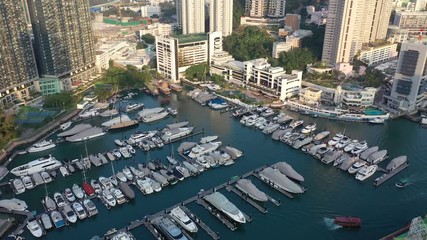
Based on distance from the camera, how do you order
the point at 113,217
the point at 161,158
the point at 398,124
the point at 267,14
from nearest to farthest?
the point at 113,217 < the point at 161,158 < the point at 398,124 < the point at 267,14

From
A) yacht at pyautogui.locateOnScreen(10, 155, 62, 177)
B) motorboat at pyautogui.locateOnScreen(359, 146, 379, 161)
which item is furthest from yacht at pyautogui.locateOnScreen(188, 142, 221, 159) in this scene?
motorboat at pyautogui.locateOnScreen(359, 146, 379, 161)

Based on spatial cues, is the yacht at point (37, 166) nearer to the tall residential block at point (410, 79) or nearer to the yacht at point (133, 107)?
the yacht at point (133, 107)

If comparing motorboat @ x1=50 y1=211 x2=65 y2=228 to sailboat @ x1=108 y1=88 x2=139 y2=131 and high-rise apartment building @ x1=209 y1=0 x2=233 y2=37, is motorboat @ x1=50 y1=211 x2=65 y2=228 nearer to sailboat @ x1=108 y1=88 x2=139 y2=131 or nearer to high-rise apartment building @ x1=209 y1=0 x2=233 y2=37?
sailboat @ x1=108 y1=88 x2=139 y2=131

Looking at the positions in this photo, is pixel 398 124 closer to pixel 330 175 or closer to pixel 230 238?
pixel 330 175

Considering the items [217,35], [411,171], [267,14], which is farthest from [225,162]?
[267,14]

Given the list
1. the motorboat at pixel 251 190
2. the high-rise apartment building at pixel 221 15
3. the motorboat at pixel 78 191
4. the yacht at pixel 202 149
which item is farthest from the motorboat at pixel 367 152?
the high-rise apartment building at pixel 221 15

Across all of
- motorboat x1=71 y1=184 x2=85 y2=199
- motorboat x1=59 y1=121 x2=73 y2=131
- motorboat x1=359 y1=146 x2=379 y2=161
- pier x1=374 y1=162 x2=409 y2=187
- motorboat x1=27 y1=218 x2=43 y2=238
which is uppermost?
motorboat x1=359 y1=146 x2=379 y2=161
